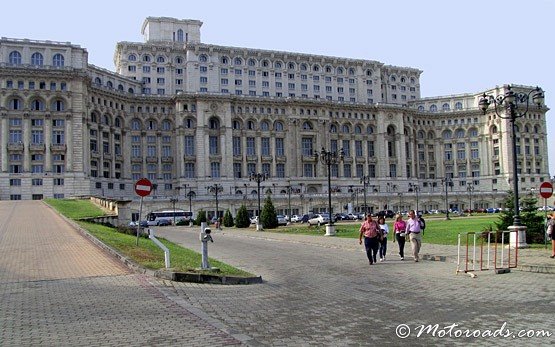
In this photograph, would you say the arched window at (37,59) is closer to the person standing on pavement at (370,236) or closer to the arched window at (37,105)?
the arched window at (37,105)

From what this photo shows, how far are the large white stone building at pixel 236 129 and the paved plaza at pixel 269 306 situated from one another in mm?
75418

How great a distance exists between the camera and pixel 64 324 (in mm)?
9312

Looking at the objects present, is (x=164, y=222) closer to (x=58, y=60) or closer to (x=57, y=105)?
(x=57, y=105)

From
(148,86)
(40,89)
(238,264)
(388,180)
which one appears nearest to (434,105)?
(388,180)

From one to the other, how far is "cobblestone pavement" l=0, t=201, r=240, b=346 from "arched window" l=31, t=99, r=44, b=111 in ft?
268

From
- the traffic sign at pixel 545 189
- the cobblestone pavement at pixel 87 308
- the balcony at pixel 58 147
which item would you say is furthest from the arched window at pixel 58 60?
the traffic sign at pixel 545 189

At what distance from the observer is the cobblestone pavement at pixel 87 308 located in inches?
334

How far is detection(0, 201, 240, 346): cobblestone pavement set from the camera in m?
8.48

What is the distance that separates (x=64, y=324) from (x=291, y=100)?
350 feet

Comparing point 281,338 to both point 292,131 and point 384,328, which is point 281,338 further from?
point 292,131

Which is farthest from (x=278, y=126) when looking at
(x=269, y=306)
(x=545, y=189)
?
(x=269, y=306)

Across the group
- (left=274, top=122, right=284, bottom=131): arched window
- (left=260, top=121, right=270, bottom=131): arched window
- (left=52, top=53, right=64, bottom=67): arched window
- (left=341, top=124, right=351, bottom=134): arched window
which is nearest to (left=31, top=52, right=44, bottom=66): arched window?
(left=52, top=53, right=64, bottom=67): arched window

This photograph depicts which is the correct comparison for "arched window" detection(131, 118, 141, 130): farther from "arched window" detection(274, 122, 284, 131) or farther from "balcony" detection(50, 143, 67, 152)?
"arched window" detection(274, 122, 284, 131)

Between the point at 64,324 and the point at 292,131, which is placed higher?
the point at 292,131
